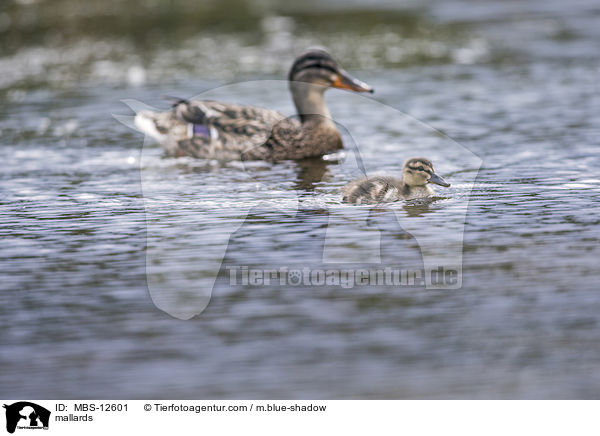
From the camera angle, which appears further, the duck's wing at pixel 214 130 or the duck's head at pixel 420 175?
the duck's wing at pixel 214 130

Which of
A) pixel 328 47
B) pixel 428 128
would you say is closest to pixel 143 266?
pixel 428 128

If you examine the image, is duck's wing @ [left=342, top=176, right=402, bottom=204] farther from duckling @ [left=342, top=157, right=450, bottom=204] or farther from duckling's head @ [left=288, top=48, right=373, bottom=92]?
duckling's head @ [left=288, top=48, right=373, bottom=92]

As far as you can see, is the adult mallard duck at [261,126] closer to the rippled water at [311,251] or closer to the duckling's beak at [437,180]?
the rippled water at [311,251]

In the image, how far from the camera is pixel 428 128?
951cm

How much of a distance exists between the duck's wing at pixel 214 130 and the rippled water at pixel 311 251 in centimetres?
22

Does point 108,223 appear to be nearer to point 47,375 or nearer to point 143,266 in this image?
point 143,266

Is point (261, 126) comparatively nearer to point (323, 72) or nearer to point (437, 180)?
point (323, 72)

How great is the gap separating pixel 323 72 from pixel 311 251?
3.85 metres

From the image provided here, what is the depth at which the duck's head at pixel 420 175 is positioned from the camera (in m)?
6.91

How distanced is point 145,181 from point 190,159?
109 centimetres
